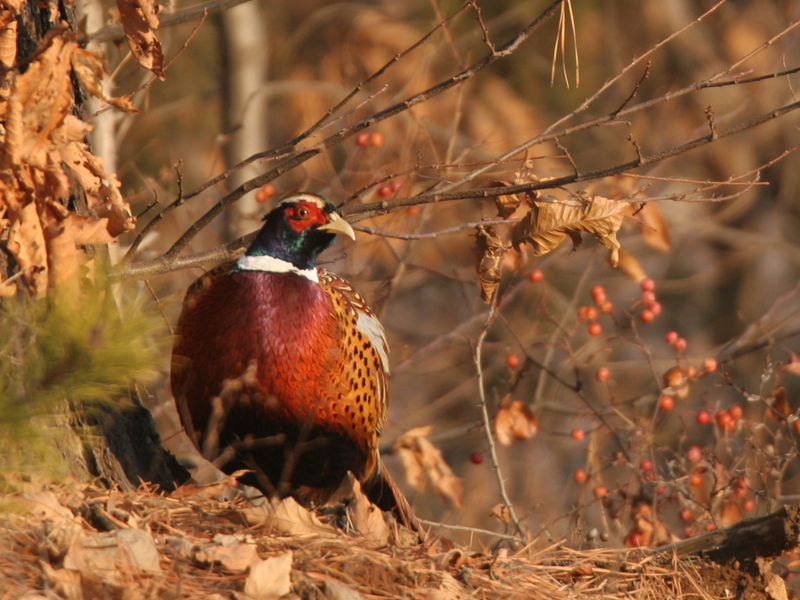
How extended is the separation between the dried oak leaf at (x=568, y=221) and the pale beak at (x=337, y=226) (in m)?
0.68

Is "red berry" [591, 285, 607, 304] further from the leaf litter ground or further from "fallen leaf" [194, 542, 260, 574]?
"fallen leaf" [194, 542, 260, 574]

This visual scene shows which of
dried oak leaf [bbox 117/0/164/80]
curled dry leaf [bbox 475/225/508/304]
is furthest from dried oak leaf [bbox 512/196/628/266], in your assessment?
dried oak leaf [bbox 117/0/164/80]

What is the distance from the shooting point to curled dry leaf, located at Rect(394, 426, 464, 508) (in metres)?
4.67

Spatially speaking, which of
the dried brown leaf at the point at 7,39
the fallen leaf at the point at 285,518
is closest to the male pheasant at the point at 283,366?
the fallen leaf at the point at 285,518

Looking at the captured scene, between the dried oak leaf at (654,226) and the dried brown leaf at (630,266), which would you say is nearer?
the dried oak leaf at (654,226)

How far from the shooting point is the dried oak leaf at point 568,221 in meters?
3.17

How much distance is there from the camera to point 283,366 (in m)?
3.50

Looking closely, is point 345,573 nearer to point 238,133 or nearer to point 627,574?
point 627,574

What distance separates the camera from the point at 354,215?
3.64 m

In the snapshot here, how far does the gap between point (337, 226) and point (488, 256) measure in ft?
2.04

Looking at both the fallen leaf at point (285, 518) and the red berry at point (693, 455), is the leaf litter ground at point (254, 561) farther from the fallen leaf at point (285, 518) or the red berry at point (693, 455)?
the red berry at point (693, 455)

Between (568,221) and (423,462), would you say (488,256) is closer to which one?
(568,221)

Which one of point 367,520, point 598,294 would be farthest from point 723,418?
point 367,520

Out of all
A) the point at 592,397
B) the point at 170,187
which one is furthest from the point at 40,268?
the point at 592,397
